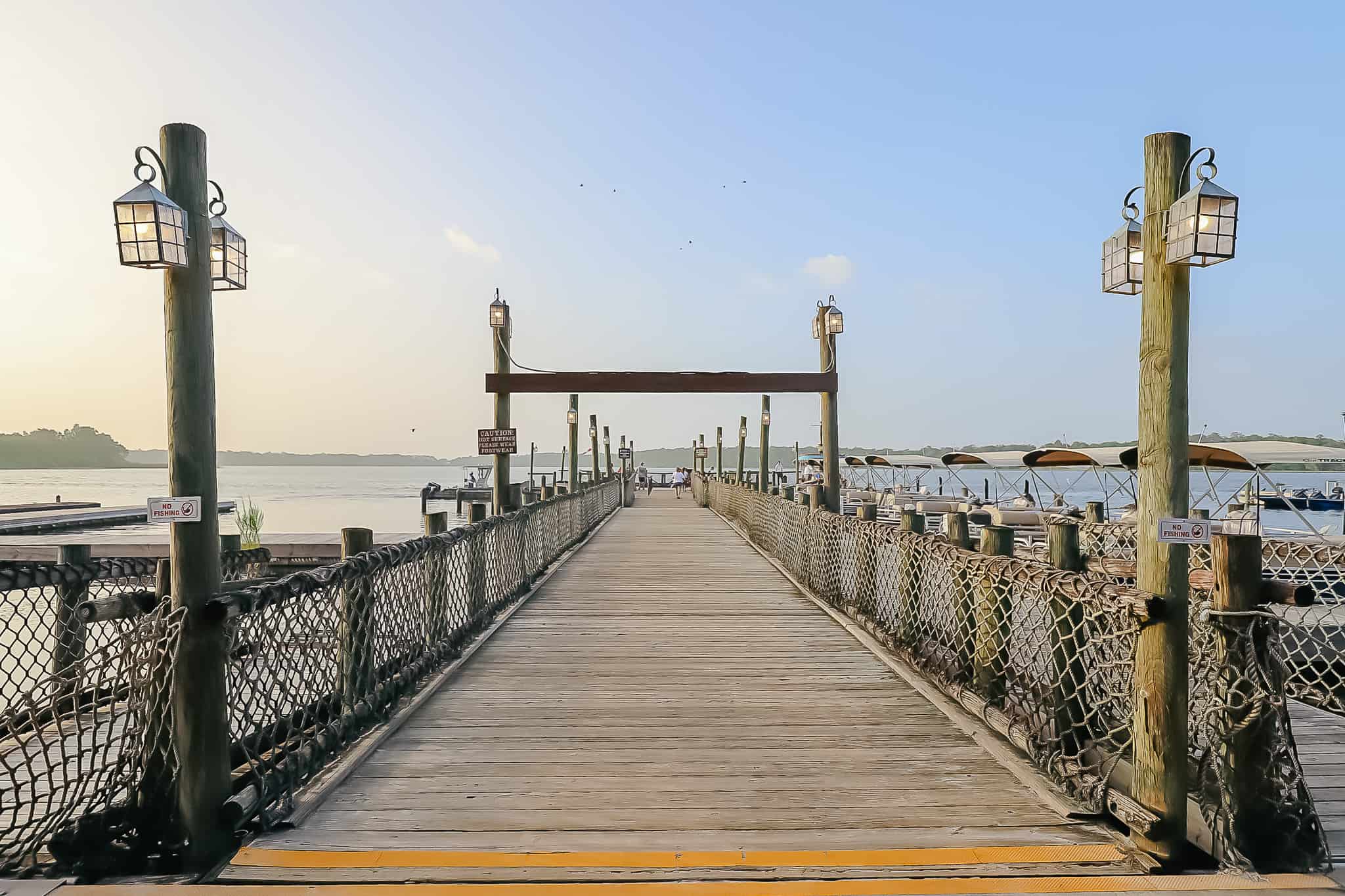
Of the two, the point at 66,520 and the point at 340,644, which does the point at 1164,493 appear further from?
the point at 66,520

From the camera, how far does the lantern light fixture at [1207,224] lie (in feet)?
8.20

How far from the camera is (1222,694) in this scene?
8.75ft

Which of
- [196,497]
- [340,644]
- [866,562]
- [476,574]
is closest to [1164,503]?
[196,497]

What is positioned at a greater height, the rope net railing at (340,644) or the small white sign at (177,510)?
the small white sign at (177,510)

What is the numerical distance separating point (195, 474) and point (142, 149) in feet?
3.84

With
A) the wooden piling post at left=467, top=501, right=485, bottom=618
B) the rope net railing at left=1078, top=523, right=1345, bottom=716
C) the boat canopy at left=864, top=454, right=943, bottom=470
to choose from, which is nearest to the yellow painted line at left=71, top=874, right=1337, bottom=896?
the rope net railing at left=1078, top=523, right=1345, bottom=716

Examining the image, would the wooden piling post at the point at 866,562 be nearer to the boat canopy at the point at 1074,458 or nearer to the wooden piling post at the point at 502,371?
the wooden piling post at the point at 502,371

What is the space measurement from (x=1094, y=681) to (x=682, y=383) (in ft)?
26.9

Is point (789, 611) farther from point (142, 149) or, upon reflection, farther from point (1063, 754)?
point (142, 149)

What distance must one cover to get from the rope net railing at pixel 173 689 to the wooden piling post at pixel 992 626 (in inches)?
122

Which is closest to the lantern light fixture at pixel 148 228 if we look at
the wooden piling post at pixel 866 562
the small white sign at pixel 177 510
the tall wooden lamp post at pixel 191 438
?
the tall wooden lamp post at pixel 191 438

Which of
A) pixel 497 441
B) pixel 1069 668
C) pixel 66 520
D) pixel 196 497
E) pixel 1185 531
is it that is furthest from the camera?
pixel 66 520

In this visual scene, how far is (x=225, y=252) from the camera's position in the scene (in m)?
3.06

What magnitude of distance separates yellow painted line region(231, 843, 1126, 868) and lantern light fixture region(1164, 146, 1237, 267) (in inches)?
78.2
